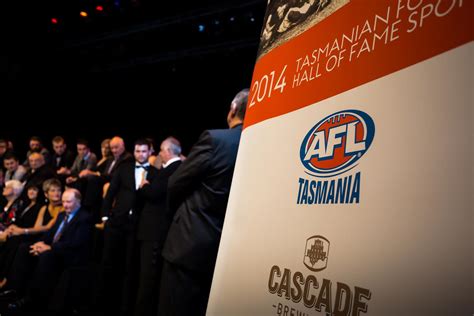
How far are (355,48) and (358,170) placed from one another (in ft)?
0.89

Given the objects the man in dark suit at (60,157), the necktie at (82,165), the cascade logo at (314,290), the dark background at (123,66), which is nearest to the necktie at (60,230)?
the necktie at (82,165)

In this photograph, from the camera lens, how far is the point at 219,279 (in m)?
1.17

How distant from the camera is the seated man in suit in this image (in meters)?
3.54

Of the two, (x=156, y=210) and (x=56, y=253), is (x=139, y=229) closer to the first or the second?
(x=156, y=210)

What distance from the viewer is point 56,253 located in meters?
3.55

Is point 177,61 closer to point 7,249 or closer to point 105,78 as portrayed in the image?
point 105,78

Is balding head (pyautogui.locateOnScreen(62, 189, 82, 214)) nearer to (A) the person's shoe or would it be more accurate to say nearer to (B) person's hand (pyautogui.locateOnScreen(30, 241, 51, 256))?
(B) person's hand (pyautogui.locateOnScreen(30, 241, 51, 256))

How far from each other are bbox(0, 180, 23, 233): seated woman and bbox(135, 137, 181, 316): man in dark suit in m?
2.09

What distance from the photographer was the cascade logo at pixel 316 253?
858mm

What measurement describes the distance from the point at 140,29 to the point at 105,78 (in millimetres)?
1542

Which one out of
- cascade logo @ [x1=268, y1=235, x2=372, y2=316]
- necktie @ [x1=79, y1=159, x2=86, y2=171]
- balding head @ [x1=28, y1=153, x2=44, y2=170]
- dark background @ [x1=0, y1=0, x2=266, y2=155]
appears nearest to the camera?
cascade logo @ [x1=268, y1=235, x2=372, y2=316]

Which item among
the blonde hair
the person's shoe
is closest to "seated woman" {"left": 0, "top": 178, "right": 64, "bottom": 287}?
the person's shoe

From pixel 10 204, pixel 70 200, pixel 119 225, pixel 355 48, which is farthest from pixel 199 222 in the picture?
pixel 10 204

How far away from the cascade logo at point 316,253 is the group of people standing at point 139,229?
1.05 m
